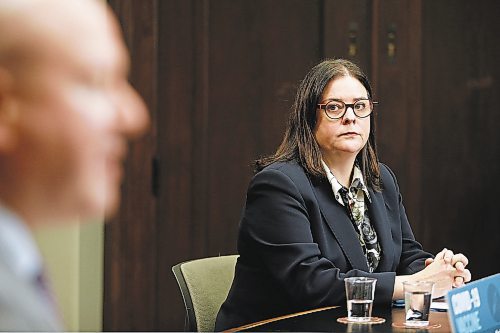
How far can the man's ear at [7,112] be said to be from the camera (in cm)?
28

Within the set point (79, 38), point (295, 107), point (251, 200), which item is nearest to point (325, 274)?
point (251, 200)

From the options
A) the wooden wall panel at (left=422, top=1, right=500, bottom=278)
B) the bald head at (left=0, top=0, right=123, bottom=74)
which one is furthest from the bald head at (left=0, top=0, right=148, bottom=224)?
the wooden wall panel at (left=422, top=1, right=500, bottom=278)

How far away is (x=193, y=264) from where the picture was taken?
241cm

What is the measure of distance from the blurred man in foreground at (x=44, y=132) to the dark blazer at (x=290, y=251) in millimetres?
1939

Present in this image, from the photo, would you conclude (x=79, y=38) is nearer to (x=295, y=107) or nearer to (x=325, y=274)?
(x=325, y=274)

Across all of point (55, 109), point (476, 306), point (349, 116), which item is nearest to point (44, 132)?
point (55, 109)

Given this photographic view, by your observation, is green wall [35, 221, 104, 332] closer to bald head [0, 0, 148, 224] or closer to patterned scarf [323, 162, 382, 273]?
patterned scarf [323, 162, 382, 273]

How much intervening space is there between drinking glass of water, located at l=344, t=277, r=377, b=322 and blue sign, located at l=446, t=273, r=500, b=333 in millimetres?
285

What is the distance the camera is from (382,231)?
251cm

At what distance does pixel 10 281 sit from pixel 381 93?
408cm

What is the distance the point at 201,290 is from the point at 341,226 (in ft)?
1.31

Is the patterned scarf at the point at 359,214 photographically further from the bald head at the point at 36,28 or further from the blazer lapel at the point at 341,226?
the bald head at the point at 36,28

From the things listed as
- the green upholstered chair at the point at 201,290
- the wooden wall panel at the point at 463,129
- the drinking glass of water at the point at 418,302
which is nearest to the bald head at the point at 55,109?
the drinking glass of water at the point at 418,302

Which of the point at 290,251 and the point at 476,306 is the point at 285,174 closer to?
the point at 290,251
